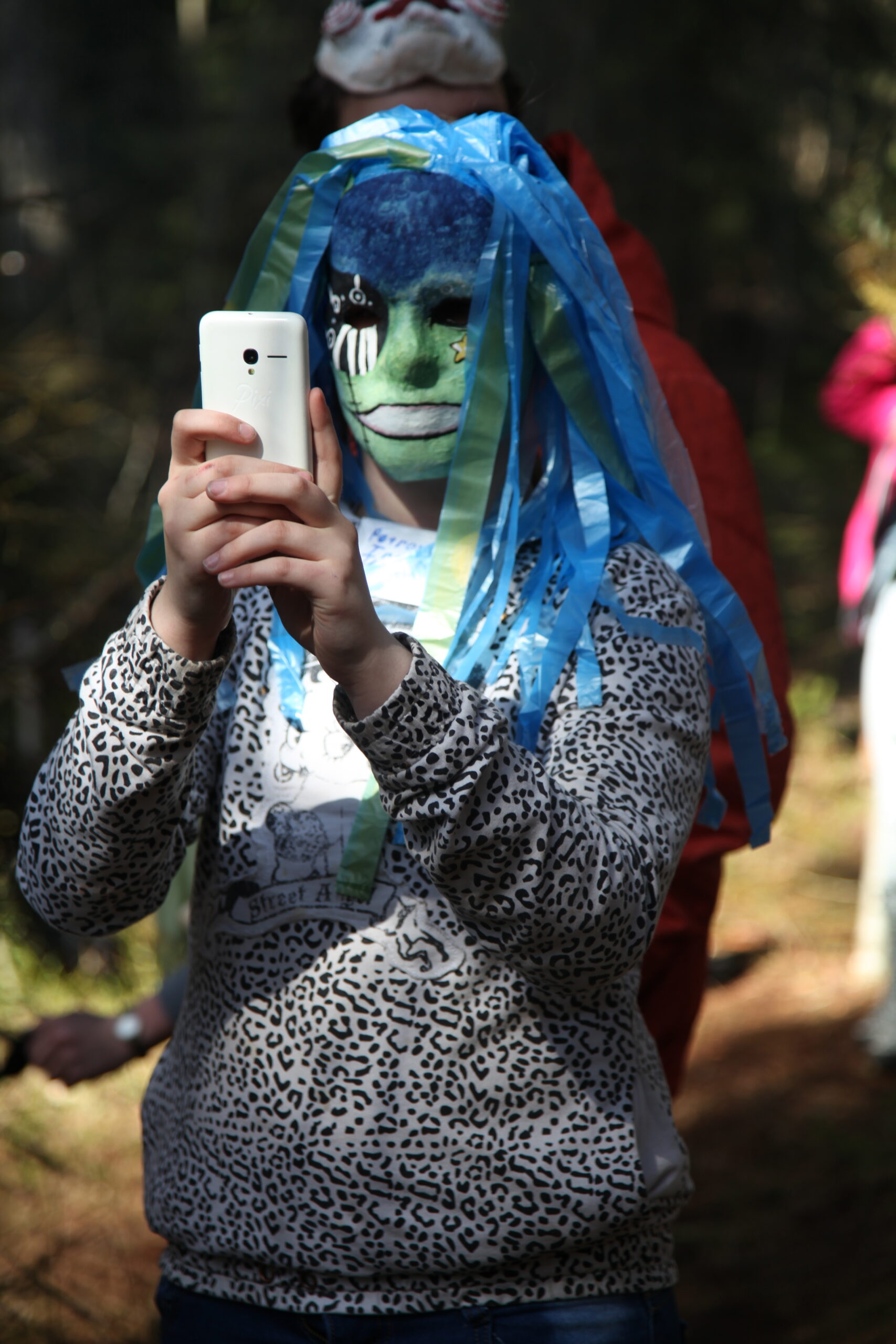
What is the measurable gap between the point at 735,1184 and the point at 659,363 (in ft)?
8.25

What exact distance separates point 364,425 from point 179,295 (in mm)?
7001

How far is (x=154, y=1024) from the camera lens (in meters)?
1.72

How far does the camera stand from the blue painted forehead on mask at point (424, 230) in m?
1.38

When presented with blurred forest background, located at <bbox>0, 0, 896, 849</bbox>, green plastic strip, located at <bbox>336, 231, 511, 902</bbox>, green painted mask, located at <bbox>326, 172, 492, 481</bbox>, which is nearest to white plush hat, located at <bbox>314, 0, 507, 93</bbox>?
green painted mask, located at <bbox>326, 172, 492, 481</bbox>

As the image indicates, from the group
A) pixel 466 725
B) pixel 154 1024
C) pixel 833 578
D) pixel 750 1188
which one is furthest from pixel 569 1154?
pixel 833 578

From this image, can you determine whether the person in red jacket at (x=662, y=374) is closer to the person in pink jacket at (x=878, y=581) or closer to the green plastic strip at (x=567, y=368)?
the green plastic strip at (x=567, y=368)

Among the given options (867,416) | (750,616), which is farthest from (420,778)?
(867,416)

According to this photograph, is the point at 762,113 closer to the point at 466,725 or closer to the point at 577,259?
the point at 577,259

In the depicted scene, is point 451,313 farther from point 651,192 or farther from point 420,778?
point 651,192

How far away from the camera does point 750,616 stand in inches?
77.9

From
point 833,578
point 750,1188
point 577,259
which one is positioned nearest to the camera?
point 577,259

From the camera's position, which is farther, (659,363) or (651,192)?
(651,192)

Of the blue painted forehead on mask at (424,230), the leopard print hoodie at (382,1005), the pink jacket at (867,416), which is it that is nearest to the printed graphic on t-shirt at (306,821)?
the leopard print hoodie at (382,1005)

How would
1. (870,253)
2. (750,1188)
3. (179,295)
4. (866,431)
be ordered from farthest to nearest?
(179,295)
(866,431)
(750,1188)
(870,253)
